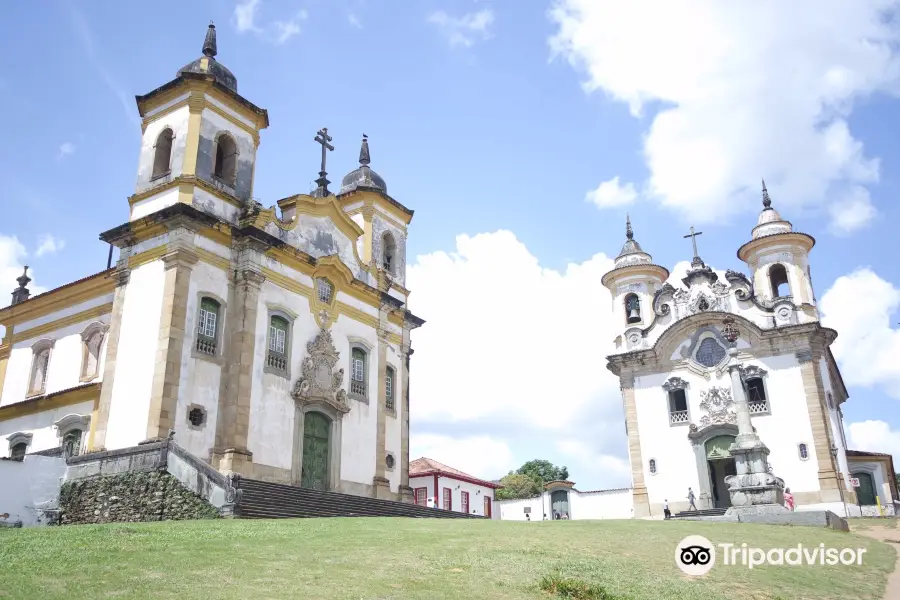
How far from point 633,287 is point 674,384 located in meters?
6.01

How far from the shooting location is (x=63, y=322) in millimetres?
25609

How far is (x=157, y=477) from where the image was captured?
663 inches

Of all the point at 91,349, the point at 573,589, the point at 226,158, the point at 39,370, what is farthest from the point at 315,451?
the point at 573,589

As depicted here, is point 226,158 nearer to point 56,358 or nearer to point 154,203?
point 154,203

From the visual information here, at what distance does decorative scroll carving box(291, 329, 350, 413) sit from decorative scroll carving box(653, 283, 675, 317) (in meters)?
18.3

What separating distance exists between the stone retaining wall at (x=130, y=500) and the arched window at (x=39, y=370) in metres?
9.60

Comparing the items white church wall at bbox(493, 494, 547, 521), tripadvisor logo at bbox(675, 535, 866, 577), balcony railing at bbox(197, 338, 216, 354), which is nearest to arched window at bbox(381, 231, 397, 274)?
balcony railing at bbox(197, 338, 216, 354)

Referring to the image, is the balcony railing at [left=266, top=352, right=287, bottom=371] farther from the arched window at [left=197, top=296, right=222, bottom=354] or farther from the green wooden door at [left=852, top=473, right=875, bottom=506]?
the green wooden door at [left=852, top=473, right=875, bottom=506]

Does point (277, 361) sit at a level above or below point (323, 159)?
below

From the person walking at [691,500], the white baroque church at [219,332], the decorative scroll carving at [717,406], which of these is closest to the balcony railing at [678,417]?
the decorative scroll carving at [717,406]

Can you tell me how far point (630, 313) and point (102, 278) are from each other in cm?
2497

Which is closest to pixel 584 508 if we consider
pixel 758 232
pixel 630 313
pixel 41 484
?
pixel 630 313

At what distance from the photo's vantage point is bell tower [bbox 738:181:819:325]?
33.8 m

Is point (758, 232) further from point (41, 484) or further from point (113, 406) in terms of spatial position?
point (41, 484)
